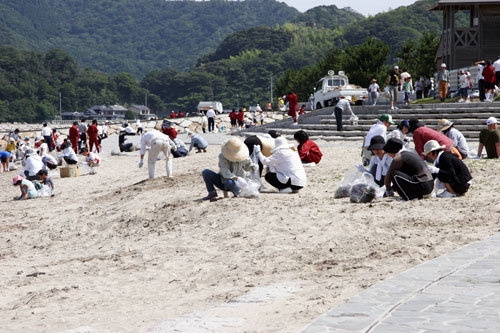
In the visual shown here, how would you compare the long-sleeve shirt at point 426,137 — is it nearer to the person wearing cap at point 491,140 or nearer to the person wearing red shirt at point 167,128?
the person wearing cap at point 491,140

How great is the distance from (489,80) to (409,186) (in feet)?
46.2

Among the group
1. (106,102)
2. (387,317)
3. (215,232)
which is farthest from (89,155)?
(106,102)

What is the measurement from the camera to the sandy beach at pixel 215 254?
5.33 metres

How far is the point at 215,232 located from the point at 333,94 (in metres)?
23.7

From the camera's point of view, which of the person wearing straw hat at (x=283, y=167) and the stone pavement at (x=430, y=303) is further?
the person wearing straw hat at (x=283, y=167)

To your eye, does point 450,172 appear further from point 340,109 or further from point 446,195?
point 340,109

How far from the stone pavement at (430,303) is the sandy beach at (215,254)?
0.36 meters

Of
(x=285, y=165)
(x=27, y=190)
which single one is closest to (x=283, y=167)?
(x=285, y=165)

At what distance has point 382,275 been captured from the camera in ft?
19.2

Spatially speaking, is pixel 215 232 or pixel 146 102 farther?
pixel 146 102

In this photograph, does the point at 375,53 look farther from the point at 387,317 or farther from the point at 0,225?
the point at 387,317

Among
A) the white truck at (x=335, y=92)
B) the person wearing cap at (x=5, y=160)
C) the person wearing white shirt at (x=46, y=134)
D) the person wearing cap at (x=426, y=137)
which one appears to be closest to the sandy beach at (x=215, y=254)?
the person wearing cap at (x=426, y=137)

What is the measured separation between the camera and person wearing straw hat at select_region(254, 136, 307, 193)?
34.8 ft

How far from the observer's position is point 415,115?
2238 cm
